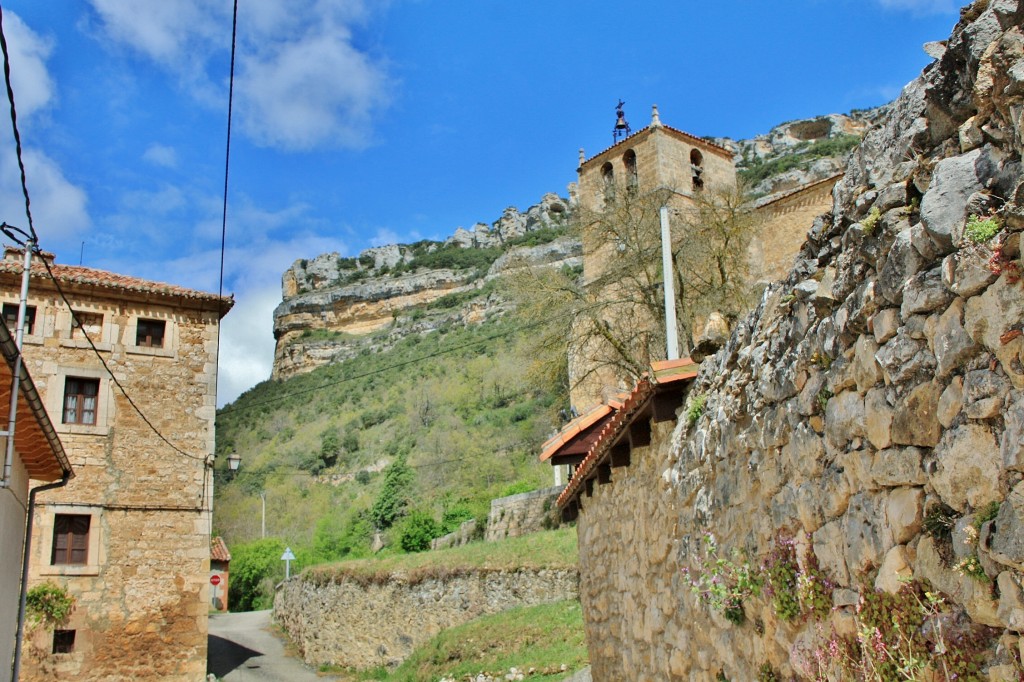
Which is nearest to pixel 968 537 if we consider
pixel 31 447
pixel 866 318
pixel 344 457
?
pixel 866 318

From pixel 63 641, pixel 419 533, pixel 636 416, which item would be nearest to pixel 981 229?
pixel 636 416

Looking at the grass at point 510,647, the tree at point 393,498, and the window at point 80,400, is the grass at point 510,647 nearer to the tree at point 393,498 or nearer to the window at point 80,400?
the window at point 80,400

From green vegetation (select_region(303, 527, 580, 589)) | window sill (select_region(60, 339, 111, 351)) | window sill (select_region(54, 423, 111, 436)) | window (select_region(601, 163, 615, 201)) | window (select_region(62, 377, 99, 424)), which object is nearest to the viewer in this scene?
window sill (select_region(54, 423, 111, 436))

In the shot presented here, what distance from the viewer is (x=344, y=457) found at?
58594 mm

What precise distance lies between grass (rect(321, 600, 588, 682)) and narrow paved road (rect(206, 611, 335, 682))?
3.73 m

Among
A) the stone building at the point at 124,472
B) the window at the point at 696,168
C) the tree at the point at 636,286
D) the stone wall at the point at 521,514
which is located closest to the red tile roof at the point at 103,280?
the stone building at the point at 124,472

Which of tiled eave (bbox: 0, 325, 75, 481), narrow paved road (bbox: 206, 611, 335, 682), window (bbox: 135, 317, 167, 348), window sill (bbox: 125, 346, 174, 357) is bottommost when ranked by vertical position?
narrow paved road (bbox: 206, 611, 335, 682)

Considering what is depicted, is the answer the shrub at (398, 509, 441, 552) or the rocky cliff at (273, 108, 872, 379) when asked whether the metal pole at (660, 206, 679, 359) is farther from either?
the rocky cliff at (273, 108, 872, 379)

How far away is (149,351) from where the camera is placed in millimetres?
19047

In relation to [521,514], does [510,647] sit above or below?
below

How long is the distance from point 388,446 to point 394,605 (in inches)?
1341

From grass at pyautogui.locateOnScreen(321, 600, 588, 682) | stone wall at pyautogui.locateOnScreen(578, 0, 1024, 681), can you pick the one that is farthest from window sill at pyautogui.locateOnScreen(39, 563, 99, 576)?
Result: stone wall at pyautogui.locateOnScreen(578, 0, 1024, 681)

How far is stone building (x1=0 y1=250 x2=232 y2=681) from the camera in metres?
17.1

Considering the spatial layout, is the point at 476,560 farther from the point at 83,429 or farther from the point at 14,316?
the point at 14,316
